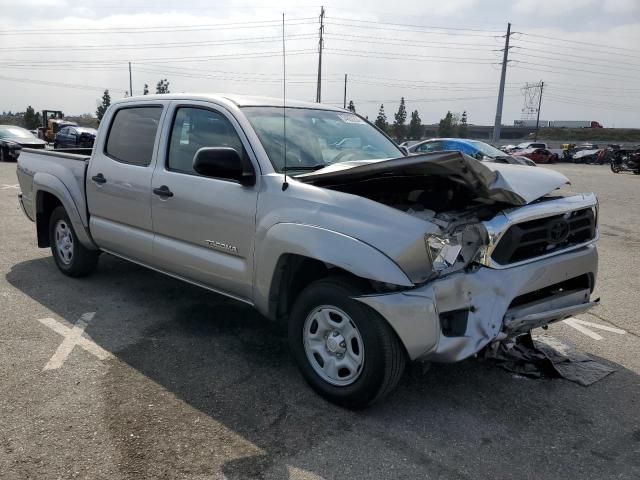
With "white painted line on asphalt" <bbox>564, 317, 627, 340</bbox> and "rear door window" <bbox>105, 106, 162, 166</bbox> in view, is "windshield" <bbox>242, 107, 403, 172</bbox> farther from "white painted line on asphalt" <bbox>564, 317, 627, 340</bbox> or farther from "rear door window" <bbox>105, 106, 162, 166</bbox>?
"white painted line on asphalt" <bbox>564, 317, 627, 340</bbox>

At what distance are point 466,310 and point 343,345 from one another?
749 mm

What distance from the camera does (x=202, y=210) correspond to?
158 inches

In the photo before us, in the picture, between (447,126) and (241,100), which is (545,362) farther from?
(447,126)

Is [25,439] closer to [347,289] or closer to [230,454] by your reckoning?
[230,454]

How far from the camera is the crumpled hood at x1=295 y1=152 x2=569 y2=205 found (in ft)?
10.0

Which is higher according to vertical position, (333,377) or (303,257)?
(303,257)

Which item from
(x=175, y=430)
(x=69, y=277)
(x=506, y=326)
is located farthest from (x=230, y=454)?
(x=69, y=277)

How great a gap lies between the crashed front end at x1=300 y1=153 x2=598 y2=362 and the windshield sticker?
4.25 feet

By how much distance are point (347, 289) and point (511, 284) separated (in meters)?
0.95

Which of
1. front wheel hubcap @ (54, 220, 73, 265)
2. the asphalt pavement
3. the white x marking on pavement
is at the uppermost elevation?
front wheel hubcap @ (54, 220, 73, 265)

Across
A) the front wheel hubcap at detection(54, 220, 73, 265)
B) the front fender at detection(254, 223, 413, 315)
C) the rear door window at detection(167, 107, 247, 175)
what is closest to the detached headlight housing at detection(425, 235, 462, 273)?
the front fender at detection(254, 223, 413, 315)

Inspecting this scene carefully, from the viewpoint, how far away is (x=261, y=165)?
12.3 feet

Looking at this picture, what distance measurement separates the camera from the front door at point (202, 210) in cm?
380

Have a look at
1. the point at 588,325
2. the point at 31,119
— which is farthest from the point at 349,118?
the point at 31,119
